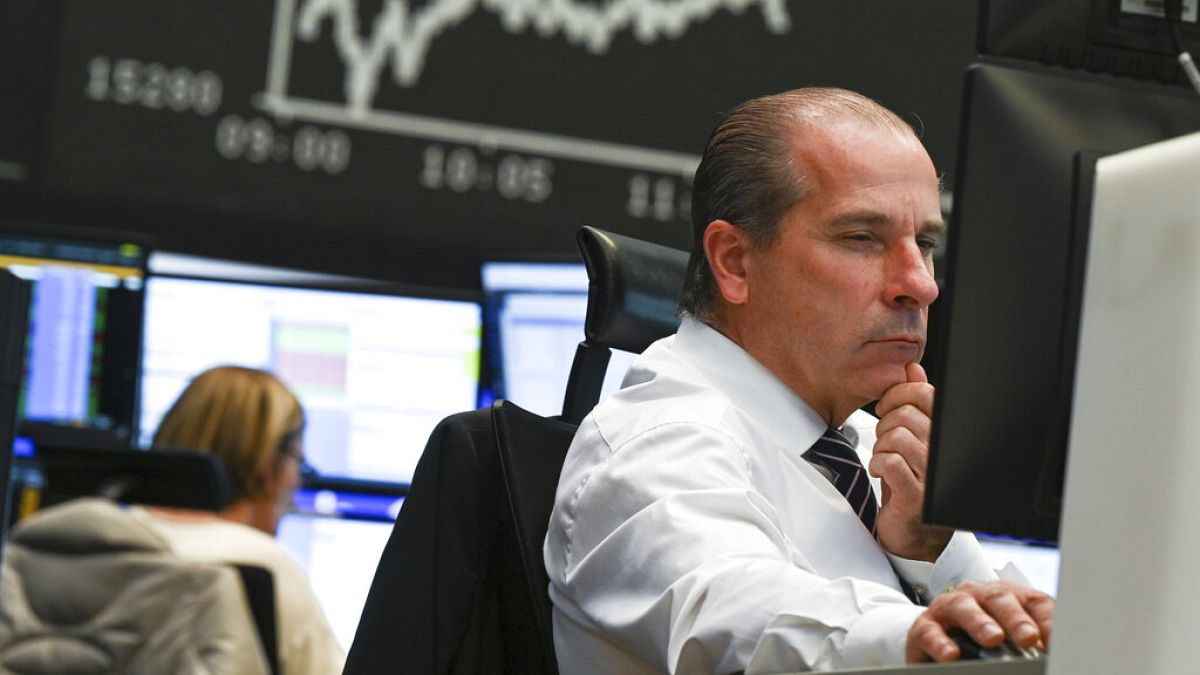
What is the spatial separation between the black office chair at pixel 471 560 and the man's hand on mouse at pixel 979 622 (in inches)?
19.2

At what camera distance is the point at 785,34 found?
4.14 meters

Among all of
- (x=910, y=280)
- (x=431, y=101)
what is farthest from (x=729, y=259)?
(x=431, y=101)

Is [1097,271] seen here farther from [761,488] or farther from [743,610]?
[761,488]

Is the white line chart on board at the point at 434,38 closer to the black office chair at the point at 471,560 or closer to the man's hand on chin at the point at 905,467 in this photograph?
the black office chair at the point at 471,560

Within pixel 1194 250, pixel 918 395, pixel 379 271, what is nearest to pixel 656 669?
pixel 918 395

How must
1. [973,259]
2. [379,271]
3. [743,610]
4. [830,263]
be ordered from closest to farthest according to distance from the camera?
[973,259] < [743,610] < [830,263] < [379,271]

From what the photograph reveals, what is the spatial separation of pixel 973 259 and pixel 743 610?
298 millimetres

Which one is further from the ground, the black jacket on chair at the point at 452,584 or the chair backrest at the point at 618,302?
the chair backrest at the point at 618,302

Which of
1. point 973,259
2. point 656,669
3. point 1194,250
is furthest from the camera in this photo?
point 656,669

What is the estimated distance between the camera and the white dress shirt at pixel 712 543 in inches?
43.8

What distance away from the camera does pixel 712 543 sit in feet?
4.03

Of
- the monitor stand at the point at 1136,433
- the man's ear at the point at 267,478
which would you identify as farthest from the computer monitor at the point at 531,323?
the monitor stand at the point at 1136,433

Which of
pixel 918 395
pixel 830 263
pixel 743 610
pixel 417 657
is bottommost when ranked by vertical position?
pixel 417 657

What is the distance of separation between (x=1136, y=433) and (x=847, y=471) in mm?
684
